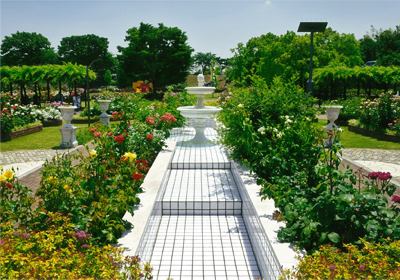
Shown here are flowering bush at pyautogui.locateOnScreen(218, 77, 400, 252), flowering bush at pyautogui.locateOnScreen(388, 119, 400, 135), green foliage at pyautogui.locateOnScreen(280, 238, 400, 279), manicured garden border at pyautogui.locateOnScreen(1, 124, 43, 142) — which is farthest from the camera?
manicured garden border at pyautogui.locateOnScreen(1, 124, 43, 142)

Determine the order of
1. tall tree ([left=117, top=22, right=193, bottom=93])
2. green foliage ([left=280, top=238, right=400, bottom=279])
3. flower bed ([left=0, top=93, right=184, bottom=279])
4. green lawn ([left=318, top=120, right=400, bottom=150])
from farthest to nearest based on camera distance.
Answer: tall tree ([left=117, top=22, right=193, bottom=93]), green lawn ([left=318, top=120, right=400, bottom=150]), flower bed ([left=0, top=93, right=184, bottom=279]), green foliage ([left=280, top=238, right=400, bottom=279])

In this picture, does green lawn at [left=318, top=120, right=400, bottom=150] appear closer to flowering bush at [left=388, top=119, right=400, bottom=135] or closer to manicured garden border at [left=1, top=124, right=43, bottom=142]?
flowering bush at [left=388, top=119, right=400, bottom=135]

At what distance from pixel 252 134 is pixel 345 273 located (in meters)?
3.46

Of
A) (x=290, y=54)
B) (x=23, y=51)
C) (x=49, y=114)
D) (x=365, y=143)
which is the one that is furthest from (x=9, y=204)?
(x=23, y=51)

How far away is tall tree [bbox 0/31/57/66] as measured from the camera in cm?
6603

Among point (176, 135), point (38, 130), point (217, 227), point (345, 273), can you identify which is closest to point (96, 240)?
A: point (217, 227)

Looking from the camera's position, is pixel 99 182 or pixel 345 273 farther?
pixel 99 182

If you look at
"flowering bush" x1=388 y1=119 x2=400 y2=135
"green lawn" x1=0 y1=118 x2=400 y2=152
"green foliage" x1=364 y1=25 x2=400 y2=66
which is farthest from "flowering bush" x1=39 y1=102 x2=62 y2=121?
"green foliage" x1=364 y1=25 x2=400 y2=66

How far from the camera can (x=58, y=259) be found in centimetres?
263

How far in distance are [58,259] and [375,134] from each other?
14.8 m

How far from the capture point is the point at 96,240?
11.7 feet

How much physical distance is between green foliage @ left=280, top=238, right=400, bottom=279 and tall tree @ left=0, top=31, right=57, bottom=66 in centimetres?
7524

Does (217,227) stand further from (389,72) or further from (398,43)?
(398,43)

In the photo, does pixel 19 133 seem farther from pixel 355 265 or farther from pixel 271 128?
pixel 355 265
